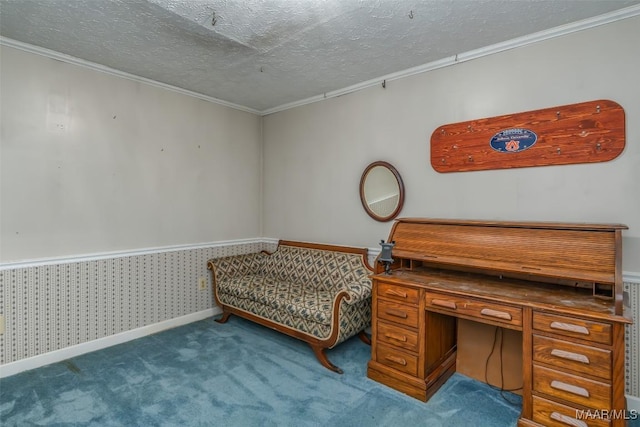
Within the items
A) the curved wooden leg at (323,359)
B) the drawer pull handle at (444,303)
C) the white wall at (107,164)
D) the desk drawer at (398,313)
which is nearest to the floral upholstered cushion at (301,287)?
the curved wooden leg at (323,359)

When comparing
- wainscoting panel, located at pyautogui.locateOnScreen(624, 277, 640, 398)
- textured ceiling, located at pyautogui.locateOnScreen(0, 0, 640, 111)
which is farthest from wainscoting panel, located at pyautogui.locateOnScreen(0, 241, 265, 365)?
wainscoting panel, located at pyautogui.locateOnScreen(624, 277, 640, 398)

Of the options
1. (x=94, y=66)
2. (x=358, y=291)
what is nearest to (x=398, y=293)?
(x=358, y=291)

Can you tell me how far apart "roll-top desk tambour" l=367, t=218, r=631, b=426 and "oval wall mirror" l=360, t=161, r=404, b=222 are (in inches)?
13.7

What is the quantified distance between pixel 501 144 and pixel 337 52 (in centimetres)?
143

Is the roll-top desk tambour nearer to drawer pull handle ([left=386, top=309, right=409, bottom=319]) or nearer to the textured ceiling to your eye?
drawer pull handle ([left=386, top=309, right=409, bottom=319])

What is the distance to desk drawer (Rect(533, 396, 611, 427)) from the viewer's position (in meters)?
1.69

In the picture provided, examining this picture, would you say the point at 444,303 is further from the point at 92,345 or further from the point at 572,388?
the point at 92,345

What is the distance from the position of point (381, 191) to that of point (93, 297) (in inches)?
109

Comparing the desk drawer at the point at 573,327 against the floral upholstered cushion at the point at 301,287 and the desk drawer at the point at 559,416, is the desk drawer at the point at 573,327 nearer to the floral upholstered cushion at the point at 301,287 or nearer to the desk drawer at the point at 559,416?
the desk drawer at the point at 559,416

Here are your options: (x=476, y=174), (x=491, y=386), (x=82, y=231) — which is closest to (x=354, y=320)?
(x=491, y=386)

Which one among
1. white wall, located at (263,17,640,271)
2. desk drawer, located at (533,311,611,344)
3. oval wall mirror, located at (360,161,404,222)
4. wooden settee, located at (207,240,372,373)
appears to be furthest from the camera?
oval wall mirror, located at (360,161,404,222)

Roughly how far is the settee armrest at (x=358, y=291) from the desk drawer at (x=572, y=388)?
1.21 meters

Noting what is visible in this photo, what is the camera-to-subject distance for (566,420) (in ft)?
5.74

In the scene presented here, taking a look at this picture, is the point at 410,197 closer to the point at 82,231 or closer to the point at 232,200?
the point at 232,200
